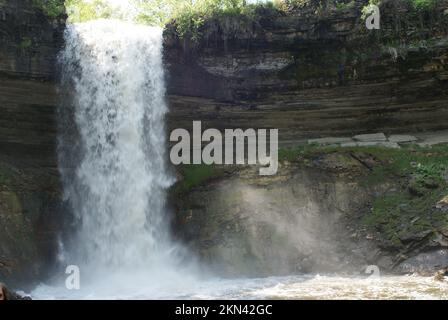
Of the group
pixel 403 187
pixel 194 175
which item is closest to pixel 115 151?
pixel 194 175

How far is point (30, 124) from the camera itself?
772 inches

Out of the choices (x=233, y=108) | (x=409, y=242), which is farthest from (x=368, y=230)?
(x=233, y=108)

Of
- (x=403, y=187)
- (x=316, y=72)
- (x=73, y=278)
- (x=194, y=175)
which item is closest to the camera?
(x=73, y=278)

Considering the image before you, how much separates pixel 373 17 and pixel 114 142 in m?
10.9

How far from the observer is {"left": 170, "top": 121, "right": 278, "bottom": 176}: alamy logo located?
67.5ft

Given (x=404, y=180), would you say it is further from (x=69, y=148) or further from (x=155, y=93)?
(x=69, y=148)

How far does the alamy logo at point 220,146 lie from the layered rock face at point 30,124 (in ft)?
15.7

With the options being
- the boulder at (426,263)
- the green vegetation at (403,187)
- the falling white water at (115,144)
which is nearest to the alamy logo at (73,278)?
the falling white water at (115,144)

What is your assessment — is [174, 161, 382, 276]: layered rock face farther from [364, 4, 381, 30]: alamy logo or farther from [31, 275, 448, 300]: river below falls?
[364, 4, 381, 30]: alamy logo

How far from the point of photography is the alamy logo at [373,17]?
19.9 meters

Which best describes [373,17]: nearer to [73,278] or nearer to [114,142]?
[114,142]

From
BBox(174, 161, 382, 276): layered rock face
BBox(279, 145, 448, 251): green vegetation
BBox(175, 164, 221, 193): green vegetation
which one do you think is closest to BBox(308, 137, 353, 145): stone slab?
BBox(279, 145, 448, 251): green vegetation

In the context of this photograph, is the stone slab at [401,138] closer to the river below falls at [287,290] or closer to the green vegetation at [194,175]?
the green vegetation at [194,175]

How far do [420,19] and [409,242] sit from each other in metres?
9.14
